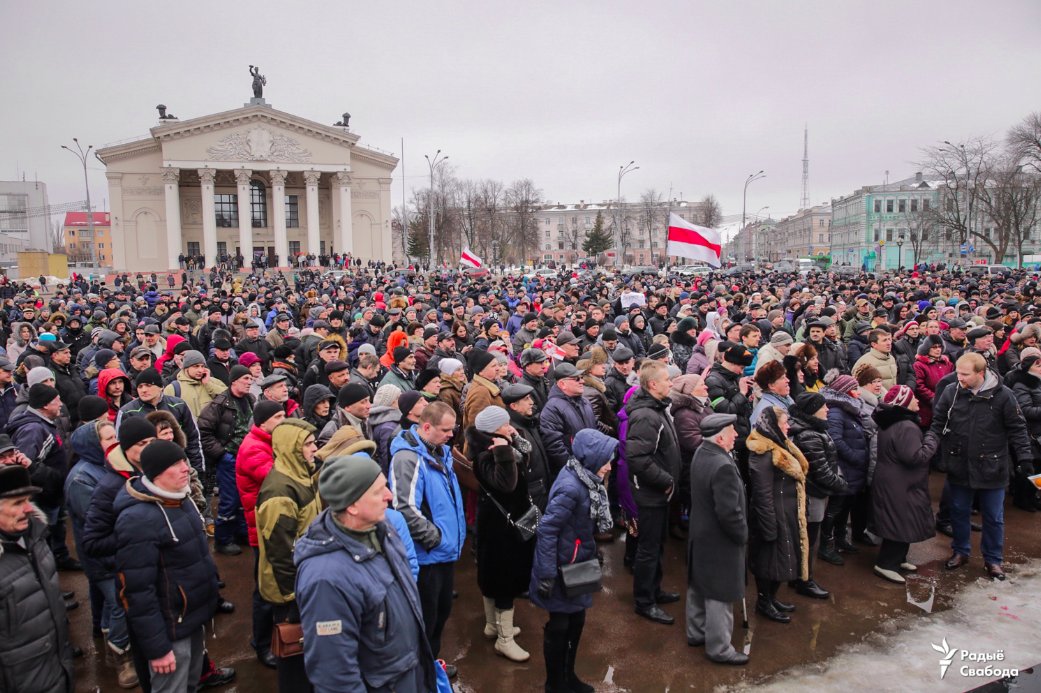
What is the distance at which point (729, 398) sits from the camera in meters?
6.12

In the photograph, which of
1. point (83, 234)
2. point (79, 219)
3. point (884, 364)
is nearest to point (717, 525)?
point (884, 364)

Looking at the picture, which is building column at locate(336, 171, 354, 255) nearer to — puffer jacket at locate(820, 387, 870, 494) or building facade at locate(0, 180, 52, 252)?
puffer jacket at locate(820, 387, 870, 494)

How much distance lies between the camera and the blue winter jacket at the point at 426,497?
379cm

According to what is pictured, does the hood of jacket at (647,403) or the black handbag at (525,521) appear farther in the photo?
the hood of jacket at (647,403)

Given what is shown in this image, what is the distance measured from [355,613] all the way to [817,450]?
3.95 metres

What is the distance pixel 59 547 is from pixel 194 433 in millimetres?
1676

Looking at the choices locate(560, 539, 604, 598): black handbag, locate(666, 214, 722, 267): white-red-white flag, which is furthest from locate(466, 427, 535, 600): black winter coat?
locate(666, 214, 722, 267): white-red-white flag

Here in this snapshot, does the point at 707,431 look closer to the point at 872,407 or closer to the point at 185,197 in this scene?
the point at 872,407

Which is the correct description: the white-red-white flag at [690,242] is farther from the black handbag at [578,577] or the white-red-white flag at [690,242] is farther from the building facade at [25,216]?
the building facade at [25,216]

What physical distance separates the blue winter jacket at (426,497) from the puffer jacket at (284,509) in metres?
0.51

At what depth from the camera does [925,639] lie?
4676 mm

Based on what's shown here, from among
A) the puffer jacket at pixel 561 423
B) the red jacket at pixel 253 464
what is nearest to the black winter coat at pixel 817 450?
the puffer jacket at pixel 561 423

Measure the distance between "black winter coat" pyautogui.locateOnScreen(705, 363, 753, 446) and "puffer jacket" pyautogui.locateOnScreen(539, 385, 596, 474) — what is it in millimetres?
1228

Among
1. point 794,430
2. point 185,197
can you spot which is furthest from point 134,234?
point 794,430
